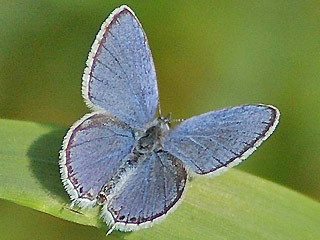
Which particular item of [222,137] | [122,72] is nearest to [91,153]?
[122,72]

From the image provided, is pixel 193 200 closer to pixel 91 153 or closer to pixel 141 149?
pixel 141 149

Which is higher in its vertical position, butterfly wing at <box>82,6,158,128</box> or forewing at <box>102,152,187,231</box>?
butterfly wing at <box>82,6,158,128</box>

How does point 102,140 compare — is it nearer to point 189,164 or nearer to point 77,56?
point 189,164

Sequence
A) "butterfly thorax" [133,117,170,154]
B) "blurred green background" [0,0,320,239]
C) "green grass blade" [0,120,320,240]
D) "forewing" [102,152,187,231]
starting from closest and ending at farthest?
"forewing" [102,152,187,231] < "green grass blade" [0,120,320,240] < "butterfly thorax" [133,117,170,154] < "blurred green background" [0,0,320,239]

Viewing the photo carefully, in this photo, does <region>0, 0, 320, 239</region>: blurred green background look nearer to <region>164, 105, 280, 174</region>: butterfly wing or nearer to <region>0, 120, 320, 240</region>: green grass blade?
<region>0, 120, 320, 240</region>: green grass blade

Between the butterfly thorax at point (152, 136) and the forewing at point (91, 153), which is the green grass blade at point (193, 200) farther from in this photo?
the butterfly thorax at point (152, 136)

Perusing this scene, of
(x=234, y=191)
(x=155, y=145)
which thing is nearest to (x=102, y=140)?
(x=155, y=145)

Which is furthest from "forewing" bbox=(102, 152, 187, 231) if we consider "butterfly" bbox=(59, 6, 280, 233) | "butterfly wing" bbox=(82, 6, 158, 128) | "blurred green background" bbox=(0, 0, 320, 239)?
"blurred green background" bbox=(0, 0, 320, 239)
